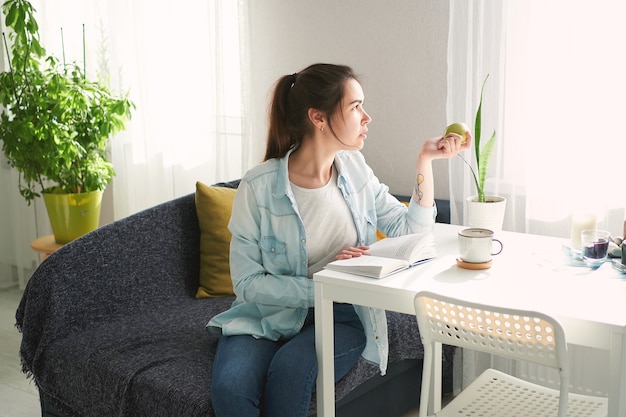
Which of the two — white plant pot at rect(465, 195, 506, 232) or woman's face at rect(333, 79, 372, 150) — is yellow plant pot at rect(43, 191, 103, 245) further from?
white plant pot at rect(465, 195, 506, 232)

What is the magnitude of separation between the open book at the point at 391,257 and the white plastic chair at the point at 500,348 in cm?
20

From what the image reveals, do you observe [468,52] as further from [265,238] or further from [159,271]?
[159,271]

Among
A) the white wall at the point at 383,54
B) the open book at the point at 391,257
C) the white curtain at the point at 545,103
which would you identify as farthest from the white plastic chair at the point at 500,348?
the white wall at the point at 383,54

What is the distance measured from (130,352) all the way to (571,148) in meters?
1.52

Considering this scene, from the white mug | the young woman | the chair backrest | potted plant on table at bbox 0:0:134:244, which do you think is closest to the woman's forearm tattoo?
the young woman

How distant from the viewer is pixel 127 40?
151 inches

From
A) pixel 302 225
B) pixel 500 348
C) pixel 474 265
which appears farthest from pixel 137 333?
pixel 500 348

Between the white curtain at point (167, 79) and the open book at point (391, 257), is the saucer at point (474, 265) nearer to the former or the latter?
the open book at point (391, 257)

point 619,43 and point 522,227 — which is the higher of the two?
point 619,43

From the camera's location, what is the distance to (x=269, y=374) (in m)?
2.01

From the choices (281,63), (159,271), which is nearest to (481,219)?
(159,271)

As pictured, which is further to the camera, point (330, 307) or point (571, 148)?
point (571, 148)

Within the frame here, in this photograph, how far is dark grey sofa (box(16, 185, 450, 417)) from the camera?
218 cm

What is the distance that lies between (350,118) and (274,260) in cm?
43
